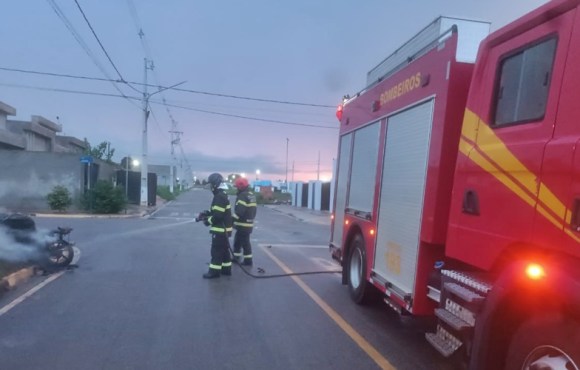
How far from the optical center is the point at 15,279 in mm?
8297

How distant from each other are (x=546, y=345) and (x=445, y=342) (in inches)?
47.8

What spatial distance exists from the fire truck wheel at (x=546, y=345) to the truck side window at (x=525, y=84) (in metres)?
1.21

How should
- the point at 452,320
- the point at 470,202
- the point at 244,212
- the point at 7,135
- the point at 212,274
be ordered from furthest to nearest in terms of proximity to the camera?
the point at 7,135
the point at 244,212
the point at 212,274
the point at 470,202
the point at 452,320

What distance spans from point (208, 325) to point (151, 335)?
2.28 ft

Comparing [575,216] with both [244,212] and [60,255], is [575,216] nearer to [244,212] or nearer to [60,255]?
[244,212]

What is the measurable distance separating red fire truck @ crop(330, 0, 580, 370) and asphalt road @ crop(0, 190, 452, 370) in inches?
27.4

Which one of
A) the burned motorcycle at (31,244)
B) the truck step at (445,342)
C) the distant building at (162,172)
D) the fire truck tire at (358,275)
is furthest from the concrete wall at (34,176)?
the distant building at (162,172)

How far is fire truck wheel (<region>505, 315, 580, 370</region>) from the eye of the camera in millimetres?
2615

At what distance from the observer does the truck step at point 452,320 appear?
11.8 ft

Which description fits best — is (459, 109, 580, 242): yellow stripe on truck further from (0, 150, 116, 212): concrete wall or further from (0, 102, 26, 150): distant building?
(0, 102, 26, 150): distant building

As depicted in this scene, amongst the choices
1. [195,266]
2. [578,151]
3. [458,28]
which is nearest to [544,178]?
[578,151]

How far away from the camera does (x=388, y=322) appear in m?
6.45

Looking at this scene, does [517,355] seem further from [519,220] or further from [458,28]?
[458,28]

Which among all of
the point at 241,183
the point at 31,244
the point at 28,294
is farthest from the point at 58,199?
→ the point at 28,294
